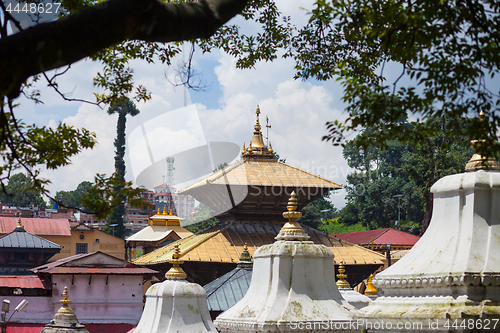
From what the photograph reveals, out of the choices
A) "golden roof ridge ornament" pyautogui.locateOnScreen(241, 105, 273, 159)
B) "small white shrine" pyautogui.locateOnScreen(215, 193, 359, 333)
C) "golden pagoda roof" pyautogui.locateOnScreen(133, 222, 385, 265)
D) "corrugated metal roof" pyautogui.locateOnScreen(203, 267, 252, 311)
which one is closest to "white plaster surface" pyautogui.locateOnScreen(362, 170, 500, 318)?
"small white shrine" pyautogui.locateOnScreen(215, 193, 359, 333)

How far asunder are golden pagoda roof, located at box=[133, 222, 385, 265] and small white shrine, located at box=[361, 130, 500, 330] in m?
13.9

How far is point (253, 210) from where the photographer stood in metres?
24.4

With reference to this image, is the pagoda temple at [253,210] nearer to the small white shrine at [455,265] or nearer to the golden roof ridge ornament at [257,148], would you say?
the golden roof ridge ornament at [257,148]

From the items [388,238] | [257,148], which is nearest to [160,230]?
[388,238]

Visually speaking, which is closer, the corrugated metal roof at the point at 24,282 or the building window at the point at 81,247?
the corrugated metal roof at the point at 24,282

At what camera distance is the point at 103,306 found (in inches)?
971

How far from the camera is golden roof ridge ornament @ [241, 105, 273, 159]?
2577cm

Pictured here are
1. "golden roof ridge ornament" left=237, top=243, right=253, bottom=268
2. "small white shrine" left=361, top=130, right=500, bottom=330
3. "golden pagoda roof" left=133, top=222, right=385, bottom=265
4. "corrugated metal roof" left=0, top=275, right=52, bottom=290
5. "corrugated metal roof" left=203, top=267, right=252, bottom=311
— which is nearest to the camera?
"small white shrine" left=361, top=130, right=500, bottom=330

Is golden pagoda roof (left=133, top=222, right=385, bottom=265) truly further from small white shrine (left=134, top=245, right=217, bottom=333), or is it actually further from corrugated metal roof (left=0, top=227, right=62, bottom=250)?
corrugated metal roof (left=0, top=227, right=62, bottom=250)

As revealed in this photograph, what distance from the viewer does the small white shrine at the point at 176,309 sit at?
1179 centimetres

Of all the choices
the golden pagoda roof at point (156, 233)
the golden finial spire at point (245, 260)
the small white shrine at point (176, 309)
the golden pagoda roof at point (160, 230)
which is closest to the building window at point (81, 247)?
the golden pagoda roof at point (160, 230)

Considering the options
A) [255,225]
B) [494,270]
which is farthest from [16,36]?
[255,225]

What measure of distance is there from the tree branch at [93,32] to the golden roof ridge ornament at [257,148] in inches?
779

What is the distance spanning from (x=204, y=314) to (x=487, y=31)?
27.3 ft
